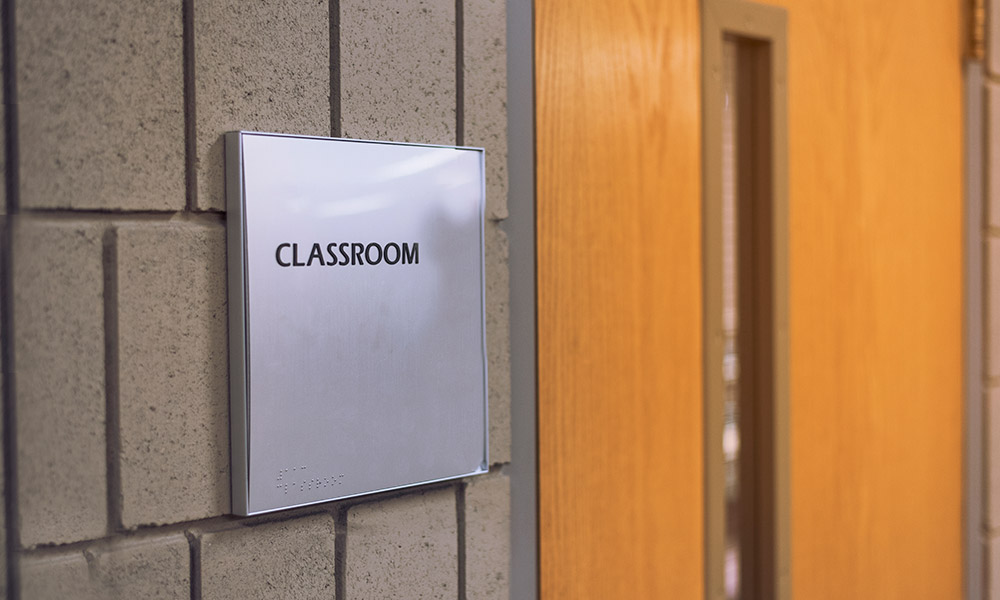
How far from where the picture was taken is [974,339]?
1938mm

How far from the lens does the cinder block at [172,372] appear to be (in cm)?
79

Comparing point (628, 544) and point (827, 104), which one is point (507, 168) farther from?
point (827, 104)

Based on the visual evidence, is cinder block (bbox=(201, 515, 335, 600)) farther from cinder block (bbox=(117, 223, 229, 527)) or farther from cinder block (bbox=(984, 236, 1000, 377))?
cinder block (bbox=(984, 236, 1000, 377))

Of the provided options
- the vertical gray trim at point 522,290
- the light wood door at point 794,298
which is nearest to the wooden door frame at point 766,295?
the light wood door at point 794,298

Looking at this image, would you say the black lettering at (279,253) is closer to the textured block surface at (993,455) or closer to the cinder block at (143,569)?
the cinder block at (143,569)

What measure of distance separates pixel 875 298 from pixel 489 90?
1028 millimetres

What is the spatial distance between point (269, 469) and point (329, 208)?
268mm

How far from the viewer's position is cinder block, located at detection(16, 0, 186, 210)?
71 centimetres

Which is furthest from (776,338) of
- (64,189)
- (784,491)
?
(64,189)

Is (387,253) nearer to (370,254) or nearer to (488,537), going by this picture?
(370,254)

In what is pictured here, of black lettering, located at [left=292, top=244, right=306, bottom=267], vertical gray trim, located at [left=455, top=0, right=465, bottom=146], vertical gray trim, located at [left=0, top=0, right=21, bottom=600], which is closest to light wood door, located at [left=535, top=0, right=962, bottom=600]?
vertical gray trim, located at [left=455, top=0, right=465, bottom=146]

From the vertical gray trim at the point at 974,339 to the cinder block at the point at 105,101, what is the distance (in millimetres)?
1738

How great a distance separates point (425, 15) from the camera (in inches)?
39.4

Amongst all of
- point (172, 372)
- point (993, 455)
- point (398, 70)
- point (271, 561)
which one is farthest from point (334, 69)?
point (993, 455)
